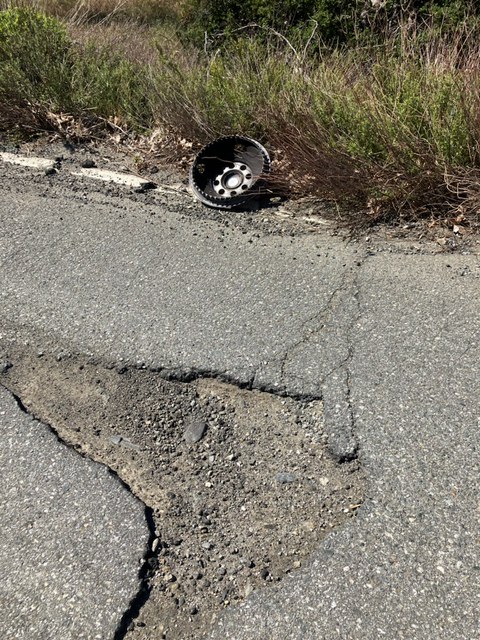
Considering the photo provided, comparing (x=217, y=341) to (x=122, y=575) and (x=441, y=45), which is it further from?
(x=441, y=45)

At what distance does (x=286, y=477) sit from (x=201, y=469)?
386 mm

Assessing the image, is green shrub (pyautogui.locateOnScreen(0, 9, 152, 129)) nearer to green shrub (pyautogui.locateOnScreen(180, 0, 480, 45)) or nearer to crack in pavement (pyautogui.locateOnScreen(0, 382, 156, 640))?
green shrub (pyautogui.locateOnScreen(180, 0, 480, 45))

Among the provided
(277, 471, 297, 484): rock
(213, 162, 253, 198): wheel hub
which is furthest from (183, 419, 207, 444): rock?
(213, 162, 253, 198): wheel hub

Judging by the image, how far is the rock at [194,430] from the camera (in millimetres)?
2971

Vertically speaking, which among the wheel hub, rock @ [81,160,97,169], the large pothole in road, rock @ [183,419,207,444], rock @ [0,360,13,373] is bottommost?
rock @ [183,419,207,444]

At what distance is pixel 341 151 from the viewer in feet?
14.4

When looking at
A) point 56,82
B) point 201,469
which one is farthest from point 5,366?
point 56,82

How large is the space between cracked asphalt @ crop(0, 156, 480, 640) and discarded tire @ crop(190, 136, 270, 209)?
0.18 m

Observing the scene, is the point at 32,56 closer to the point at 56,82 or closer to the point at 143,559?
the point at 56,82

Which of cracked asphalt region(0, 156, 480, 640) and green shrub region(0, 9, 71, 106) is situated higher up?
green shrub region(0, 9, 71, 106)

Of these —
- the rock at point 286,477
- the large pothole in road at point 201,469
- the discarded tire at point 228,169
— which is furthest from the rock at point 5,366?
the discarded tire at point 228,169

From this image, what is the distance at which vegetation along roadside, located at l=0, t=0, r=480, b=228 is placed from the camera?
420cm

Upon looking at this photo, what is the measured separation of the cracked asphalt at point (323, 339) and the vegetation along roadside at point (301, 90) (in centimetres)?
55

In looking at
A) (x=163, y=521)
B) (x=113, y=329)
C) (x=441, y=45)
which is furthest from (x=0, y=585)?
(x=441, y=45)
